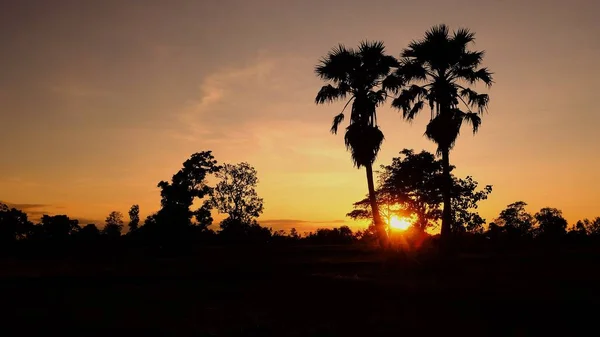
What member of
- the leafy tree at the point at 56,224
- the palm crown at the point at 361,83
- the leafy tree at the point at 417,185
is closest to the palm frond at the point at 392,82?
the palm crown at the point at 361,83

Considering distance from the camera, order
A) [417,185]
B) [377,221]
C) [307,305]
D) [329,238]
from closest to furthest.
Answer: [307,305] < [377,221] < [417,185] < [329,238]

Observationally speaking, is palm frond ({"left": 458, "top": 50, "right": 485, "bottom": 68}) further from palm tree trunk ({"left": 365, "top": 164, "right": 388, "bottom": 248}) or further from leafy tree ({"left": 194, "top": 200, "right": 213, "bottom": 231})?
leafy tree ({"left": 194, "top": 200, "right": 213, "bottom": 231})

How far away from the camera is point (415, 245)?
51.4 m

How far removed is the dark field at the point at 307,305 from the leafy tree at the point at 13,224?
65593 millimetres

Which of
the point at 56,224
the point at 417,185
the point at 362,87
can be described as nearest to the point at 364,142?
the point at 362,87

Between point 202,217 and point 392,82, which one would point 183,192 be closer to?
Result: point 202,217

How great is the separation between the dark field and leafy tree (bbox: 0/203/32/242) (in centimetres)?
6559

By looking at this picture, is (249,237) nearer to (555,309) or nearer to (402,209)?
(402,209)

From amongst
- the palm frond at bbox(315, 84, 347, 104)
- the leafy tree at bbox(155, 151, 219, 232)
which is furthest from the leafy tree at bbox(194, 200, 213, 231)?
the palm frond at bbox(315, 84, 347, 104)

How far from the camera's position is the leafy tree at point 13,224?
77562mm

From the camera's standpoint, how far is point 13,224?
260 feet

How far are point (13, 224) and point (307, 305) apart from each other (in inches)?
3214

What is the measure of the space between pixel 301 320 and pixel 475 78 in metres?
22.7

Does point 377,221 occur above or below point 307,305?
above
